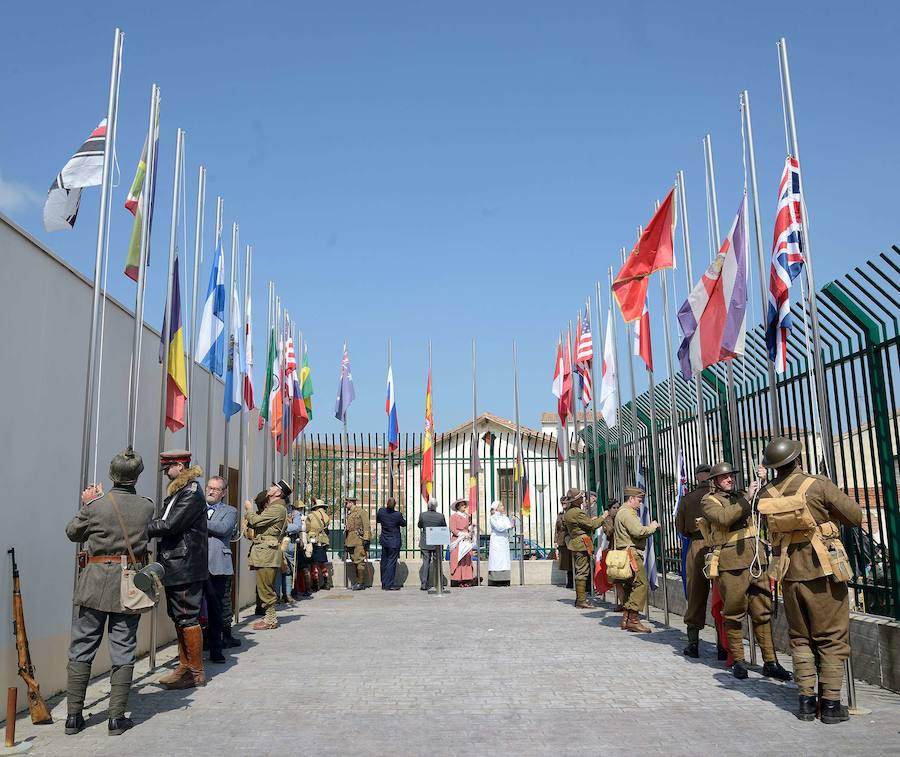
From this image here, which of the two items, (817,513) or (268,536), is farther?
(268,536)

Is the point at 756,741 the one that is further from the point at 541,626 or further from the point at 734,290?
the point at 541,626

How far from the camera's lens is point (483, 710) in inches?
245

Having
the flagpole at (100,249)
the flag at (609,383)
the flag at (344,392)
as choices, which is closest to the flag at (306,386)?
the flag at (344,392)

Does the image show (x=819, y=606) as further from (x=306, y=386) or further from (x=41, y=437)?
(x=306, y=386)

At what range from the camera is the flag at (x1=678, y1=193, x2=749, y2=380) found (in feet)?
27.5

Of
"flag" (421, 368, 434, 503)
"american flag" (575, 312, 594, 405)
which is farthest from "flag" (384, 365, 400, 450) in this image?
"american flag" (575, 312, 594, 405)

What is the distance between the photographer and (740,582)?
286 inches

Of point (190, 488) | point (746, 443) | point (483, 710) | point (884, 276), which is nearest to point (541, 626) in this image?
point (746, 443)

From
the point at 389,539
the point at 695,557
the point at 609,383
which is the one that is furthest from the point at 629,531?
the point at 389,539

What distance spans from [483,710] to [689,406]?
6866 millimetres

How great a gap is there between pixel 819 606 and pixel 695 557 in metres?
2.54

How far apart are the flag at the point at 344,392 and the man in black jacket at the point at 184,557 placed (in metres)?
12.5

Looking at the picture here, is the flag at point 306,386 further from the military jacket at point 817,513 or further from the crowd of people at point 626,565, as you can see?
the military jacket at point 817,513

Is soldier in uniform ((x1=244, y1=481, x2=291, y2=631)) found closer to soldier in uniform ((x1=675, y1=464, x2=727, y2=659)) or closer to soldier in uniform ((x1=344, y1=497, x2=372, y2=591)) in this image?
soldier in uniform ((x1=675, y1=464, x2=727, y2=659))
